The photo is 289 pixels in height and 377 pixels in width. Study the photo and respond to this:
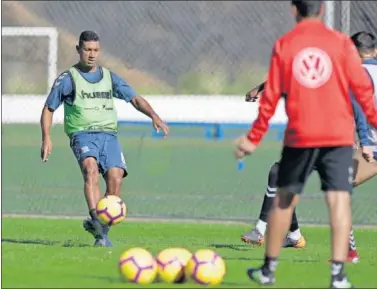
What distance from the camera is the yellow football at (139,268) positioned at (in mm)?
9109

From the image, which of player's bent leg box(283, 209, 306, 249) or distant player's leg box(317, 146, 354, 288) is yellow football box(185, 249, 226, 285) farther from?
player's bent leg box(283, 209, 306, 249)

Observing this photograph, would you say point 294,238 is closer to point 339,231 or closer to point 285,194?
point 285,194

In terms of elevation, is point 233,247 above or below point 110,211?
below

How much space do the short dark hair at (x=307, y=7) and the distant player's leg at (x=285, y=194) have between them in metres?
0.93

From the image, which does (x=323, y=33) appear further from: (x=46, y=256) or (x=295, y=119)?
(x=46, y=256)

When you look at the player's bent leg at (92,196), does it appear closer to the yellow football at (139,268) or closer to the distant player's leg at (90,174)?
the distant player's leg at (90,174)

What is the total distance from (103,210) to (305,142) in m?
3.30

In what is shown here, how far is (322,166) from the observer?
9039mm

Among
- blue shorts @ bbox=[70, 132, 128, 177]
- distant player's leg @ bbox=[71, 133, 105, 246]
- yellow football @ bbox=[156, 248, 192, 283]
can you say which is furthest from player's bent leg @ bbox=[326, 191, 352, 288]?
blue shorts @ bbox=[70, 132, 128, 177]

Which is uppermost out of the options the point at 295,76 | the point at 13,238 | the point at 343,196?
the point at 295,76

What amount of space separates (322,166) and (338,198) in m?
0.26

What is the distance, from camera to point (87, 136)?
41.8 feet

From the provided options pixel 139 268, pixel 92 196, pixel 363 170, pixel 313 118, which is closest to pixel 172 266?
pixel 139 268

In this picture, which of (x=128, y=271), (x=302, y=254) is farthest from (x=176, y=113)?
(x=128, y=271)
